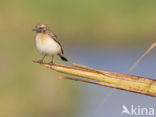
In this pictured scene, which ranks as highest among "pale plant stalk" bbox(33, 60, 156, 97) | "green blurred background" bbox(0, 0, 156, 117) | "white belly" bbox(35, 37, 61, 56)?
"green blurred background" bbox(0, 0, 156, 117)

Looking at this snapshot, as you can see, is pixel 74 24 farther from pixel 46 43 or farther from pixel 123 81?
pixel 123 81

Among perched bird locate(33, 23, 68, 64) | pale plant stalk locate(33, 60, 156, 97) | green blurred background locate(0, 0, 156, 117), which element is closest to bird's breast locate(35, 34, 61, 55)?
perched bird locate(33, 23, 68, 64)

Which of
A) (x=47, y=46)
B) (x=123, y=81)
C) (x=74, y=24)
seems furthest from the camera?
(x=74, y=24)

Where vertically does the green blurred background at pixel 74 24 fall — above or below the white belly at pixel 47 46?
above

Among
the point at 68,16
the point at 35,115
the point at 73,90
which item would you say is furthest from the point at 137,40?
the point at 35,115

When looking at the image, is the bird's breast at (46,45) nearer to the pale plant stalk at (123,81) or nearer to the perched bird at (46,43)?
the perched bird at (46,43)

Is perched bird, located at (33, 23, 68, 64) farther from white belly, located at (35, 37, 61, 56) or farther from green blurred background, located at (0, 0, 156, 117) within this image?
green blurred background, located at (0, 0, 156, 117)

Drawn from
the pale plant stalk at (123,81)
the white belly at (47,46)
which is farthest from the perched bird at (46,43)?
the pale plant stalk at (123,81)

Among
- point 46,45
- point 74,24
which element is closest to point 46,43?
point 46,45
